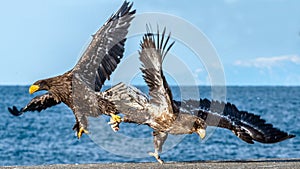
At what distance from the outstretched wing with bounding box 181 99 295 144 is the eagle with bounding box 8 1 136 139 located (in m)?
1.65

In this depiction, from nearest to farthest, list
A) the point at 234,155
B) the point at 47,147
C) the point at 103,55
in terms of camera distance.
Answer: the point at 103,55 < the point at 234,155 < the point at 47,147

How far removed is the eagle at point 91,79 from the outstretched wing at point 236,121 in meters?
1.65

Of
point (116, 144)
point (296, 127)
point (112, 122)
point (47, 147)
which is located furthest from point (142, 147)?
point (296, 127)

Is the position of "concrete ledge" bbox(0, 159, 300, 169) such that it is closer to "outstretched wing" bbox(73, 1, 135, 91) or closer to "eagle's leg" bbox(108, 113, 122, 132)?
"eagle's leg" bbox(108, 113, 122, 132)

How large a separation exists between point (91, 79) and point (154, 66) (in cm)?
308

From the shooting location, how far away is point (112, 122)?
16656mm

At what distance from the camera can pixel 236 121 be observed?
17.2 m

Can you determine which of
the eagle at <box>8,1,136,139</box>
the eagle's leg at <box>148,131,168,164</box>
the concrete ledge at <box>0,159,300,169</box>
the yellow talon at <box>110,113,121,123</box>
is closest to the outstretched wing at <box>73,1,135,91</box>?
the eagle at <box>8,1,136,139</box>

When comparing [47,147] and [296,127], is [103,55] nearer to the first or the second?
[47,147]

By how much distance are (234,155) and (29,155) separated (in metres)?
9.25

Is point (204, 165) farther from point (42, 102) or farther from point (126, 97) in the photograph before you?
point (42, 102)

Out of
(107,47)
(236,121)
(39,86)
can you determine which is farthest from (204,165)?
(39,86)

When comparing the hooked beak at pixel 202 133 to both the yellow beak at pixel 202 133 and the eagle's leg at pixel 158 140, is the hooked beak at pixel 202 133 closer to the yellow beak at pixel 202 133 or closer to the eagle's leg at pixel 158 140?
the yellow beak at pixel 202 133

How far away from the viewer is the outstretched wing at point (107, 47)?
60.8 ft
